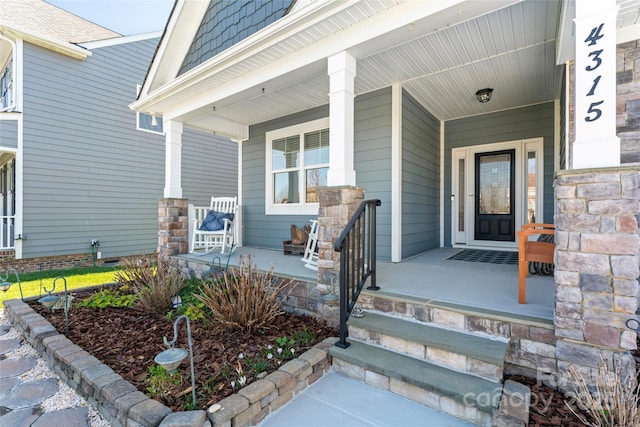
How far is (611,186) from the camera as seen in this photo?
178 cm

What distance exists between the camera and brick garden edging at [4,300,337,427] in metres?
1.64

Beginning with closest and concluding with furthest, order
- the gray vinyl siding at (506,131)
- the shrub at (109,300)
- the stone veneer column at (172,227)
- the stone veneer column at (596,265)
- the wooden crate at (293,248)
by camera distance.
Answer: the stone veneer column at (596,265)
the shrub at (109,300)
the gray vinyl siding at (506,131)
the wooden crate at (293,248)
the stone veneer column at (172,227)

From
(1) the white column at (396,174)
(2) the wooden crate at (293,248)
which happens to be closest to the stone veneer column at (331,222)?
(1) the white column at (396,174)

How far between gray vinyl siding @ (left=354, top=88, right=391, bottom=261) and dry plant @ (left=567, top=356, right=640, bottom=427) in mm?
2838

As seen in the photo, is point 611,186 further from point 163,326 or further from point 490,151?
point 490,151

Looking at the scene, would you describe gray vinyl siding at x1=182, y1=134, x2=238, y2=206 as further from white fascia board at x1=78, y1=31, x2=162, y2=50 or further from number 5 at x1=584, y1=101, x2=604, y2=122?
number 5 at x1=584, y1=101, x2=604, y2=122

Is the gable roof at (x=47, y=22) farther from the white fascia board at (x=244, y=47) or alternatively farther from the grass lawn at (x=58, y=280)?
the grass lawn at (x=58, y=280)

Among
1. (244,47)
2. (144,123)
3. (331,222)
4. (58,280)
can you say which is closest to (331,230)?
(331,222)

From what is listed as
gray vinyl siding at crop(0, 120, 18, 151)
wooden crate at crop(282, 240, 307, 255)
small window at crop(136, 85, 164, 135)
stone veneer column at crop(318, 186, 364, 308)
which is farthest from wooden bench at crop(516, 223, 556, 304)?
gray vinyl siding at crop(0, 120, 18, 151)

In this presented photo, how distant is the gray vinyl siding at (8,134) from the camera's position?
6145 mm

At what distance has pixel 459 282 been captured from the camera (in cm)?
316

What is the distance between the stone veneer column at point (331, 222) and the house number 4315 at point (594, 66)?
178 cm

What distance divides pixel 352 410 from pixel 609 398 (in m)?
1.42

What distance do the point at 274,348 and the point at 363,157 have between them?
10.7 ft
